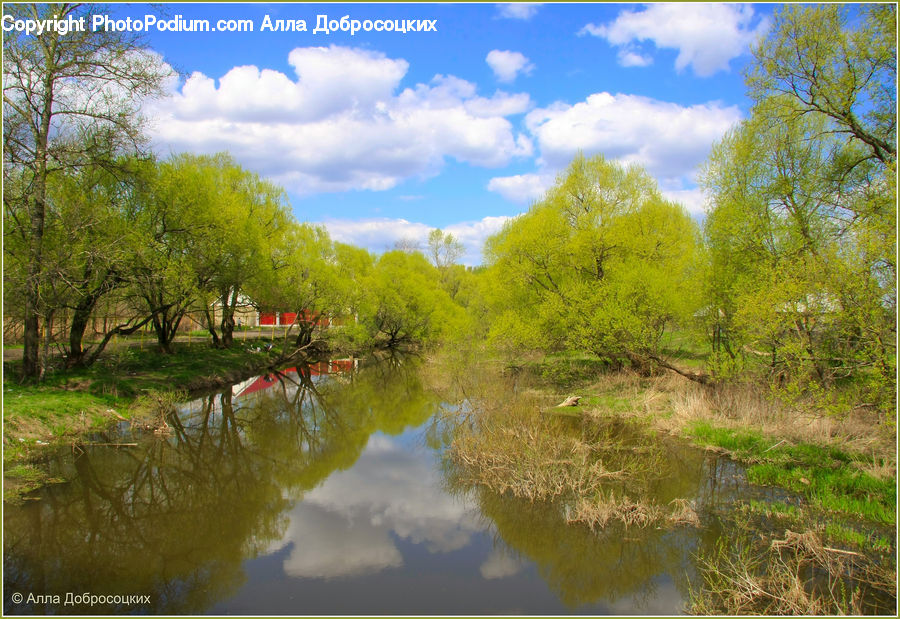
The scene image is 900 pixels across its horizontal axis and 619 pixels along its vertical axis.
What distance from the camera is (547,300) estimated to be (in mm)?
20484

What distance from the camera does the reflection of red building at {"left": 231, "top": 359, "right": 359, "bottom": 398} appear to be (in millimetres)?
23078

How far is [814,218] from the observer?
14.1 metres

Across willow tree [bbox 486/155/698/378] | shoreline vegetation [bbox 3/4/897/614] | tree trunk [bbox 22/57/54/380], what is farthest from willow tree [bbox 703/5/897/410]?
tree trunk [bbox 22/57/54/380]

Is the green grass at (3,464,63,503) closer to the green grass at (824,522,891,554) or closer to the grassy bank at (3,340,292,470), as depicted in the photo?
the grassy bank at (3,340,292,470)

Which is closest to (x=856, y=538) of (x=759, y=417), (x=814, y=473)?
(x=814, y=473)

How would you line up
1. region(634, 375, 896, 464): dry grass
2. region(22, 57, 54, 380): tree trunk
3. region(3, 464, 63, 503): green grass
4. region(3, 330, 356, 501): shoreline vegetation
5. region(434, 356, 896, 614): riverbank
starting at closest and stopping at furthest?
1. region(434, 356, 896, 614): riverbank
2. region(3, 464, 63, 503): green grass
3. region(634, 375, 896, 464): dry grass
4. region(3, 330, 356, 501): shoreline vegetation
5. region(22, 57, 54, 380): tree trunk

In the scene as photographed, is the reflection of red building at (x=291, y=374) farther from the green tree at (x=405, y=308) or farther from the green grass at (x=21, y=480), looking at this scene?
the green grass at (x=21, y=480)

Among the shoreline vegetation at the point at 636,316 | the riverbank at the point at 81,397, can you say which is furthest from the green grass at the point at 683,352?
the riverbank at the point at 81,397

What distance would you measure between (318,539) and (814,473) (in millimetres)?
9067

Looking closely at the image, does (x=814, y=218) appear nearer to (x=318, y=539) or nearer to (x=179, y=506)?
(x=318, y=539)

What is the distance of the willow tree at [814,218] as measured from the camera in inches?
325

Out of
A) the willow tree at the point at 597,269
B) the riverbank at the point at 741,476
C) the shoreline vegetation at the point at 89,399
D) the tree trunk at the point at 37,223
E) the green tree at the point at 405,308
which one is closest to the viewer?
the riverbank at the point at 741,476

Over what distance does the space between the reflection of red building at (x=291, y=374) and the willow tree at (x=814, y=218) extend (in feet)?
61.5

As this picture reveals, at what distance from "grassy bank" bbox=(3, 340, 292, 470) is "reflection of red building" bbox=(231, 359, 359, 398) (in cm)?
100
